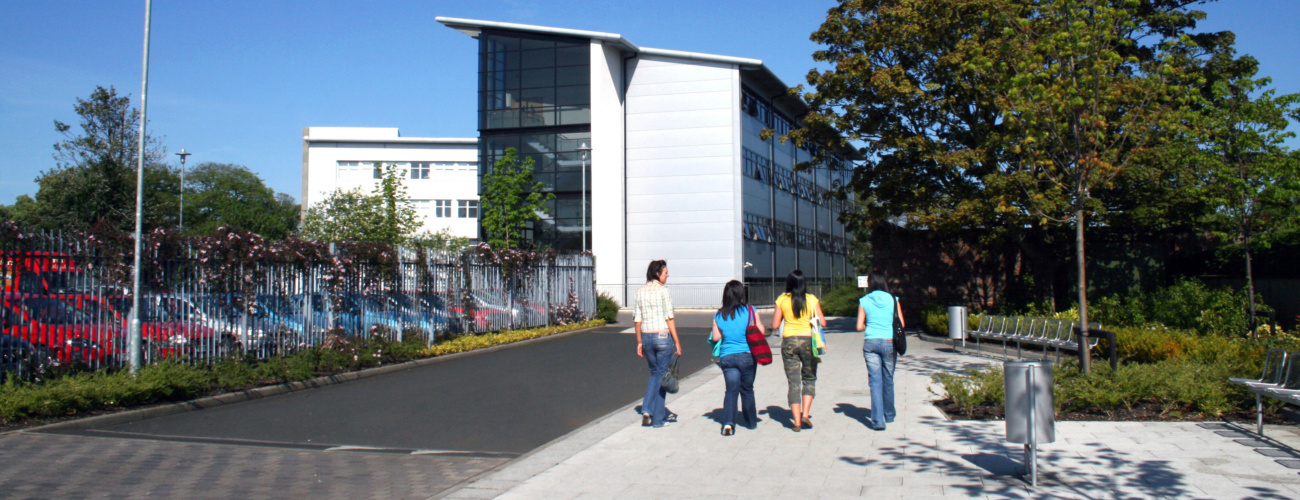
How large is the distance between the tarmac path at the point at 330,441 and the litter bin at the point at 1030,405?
12.8 ft

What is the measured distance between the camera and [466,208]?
67562 mm

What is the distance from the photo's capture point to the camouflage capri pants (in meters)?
8.29

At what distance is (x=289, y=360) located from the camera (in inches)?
497

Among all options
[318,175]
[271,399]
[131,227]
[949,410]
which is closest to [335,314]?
[271,399]

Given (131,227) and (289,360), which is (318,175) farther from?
(289,360)

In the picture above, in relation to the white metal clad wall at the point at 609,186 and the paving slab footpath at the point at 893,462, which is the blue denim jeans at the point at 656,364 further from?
the white metal clad wall at the point at 609,186

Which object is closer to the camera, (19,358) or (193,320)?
(19,358)

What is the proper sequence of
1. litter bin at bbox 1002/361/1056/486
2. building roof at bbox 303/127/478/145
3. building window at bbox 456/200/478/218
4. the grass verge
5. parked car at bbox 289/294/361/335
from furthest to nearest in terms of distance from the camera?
building window at bbox 456/200/478/218 < building roof at bbox 303/127/478/145 < parked car at bbox 289/294/361/335 < the grass verge < litter bin at bbox 1002/361/1056/486

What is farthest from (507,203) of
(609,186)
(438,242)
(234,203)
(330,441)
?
(234,203)

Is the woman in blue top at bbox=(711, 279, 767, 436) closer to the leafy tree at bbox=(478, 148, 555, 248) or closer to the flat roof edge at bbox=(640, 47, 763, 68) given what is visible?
the leafy tree at bbox=(478, 148, 555, 248)

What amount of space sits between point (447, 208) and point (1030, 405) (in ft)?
210

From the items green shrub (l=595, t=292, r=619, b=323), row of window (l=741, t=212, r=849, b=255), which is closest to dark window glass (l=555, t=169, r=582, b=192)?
row of window (l=741, t=212, r=849, b=255)

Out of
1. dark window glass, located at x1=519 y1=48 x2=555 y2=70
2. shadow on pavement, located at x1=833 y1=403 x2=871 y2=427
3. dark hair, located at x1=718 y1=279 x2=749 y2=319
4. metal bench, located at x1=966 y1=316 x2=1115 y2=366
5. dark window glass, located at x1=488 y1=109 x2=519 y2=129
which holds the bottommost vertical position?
shadow on pavement, located at x1=833 y1=403 x2=871 y2=427

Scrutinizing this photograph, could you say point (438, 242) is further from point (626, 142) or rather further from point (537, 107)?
point (626, 142)
